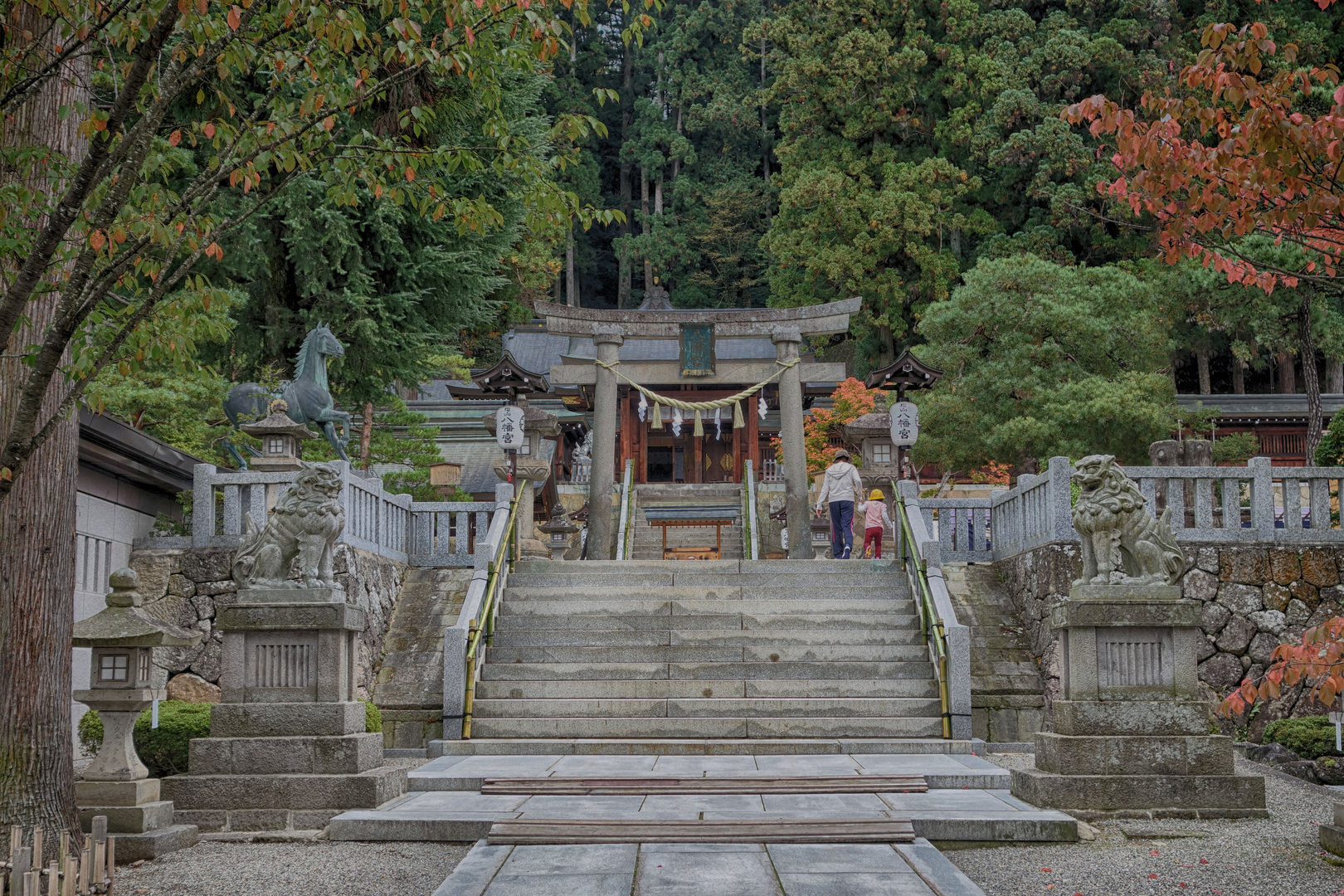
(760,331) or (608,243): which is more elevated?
(608,243)

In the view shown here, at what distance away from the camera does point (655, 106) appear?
1736 inches

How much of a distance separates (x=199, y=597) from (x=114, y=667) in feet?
16.5

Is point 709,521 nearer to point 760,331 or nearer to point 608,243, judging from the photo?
point 760,331

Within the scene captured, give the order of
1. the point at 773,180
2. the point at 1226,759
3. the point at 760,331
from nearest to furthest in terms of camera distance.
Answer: the point at 1226,759, the point at 760,331, the point at 773,180

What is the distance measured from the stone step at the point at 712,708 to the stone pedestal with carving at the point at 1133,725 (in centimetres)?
303

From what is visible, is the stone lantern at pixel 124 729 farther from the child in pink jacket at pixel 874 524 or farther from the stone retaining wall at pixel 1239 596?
the child in pink jacket at pixel 874 524

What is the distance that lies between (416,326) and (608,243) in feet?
110

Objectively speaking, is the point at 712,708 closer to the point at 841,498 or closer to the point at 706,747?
the point at 706,747

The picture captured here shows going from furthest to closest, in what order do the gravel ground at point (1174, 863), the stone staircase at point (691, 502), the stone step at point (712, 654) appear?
1. the stone staircase at point (691, 502)
2. the stone step at point (712, 654)
3. the gravel ground at point (1174, 863)

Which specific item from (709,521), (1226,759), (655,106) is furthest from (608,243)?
(1226,759)

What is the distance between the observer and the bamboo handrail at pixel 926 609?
34.1ft

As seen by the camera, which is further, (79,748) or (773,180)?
(773,180)

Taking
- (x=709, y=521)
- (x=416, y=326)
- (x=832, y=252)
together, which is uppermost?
(x=832, y=252)

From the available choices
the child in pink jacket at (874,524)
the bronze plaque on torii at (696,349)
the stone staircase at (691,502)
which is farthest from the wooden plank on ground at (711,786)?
the stone staircase at (691,502)
